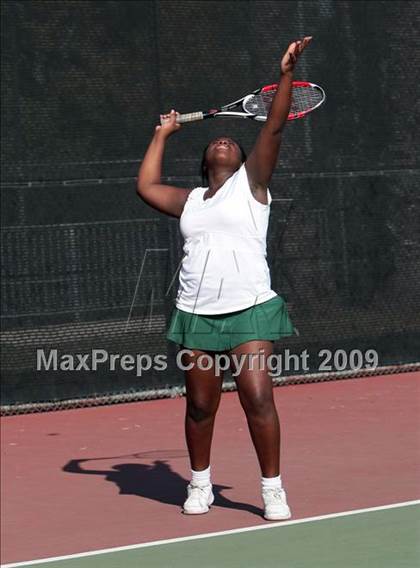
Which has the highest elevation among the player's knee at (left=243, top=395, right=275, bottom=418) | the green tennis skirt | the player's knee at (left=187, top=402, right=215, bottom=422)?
the green tennis skirt

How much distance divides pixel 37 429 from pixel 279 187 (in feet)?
9.28

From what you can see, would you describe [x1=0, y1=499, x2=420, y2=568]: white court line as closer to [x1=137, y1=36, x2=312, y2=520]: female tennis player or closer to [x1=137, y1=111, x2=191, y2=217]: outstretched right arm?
[x1=137, y1=36, x2=312, y2=520]: female tennis player

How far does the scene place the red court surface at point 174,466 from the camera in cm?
638

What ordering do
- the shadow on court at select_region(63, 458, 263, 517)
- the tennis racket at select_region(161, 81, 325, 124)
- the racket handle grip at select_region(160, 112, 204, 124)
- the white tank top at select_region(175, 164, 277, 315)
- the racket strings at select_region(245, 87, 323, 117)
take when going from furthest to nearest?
1. the racket strings at select_region(245, 87, 323, 117)
2. the tennis racket at select_region(161, 81, 325, 124)
3. the shadow on court at select_region(63, 458, 263, 517)
4. the racket handle grip at select_region(160, 112, 204, 124)
5. the white tank top at select_region(175, 164, 277, 315)

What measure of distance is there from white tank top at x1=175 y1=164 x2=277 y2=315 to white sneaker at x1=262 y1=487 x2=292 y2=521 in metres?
0.82

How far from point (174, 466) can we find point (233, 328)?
78.0 inches

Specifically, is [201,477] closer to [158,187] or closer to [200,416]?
[200,416]

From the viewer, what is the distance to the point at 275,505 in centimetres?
616

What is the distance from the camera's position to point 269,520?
620 centimetres

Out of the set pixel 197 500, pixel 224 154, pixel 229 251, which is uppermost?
pixel 224 154

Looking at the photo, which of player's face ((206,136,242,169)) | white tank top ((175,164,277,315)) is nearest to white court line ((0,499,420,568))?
white tank top ((175,164,277,315))

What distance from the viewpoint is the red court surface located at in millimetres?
6375

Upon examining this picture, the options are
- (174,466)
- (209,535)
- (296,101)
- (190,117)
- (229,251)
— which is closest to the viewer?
(209,535)

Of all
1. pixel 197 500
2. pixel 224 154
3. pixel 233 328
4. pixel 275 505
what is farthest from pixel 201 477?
Result: pixel 224 154
